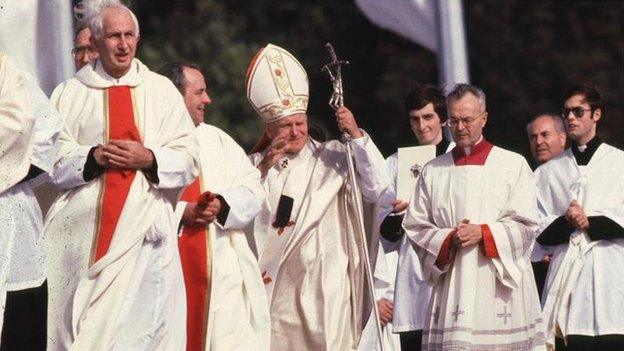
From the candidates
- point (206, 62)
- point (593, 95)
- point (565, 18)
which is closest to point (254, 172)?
point (593, 95)

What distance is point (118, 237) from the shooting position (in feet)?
43.7

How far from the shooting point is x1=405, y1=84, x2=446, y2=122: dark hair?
1591 cm

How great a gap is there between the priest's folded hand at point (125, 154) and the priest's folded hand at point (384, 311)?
3.24 m

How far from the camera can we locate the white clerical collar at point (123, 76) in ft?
44.4

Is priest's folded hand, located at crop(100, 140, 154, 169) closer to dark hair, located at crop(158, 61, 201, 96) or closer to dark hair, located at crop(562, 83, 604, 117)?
dark hair, located at crop(158, 61, 201, 96)

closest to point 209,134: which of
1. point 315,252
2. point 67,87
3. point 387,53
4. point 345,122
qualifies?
point 345,122

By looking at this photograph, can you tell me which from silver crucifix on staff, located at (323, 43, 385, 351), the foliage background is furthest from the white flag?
the foliage background

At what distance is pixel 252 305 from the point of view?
1445cm

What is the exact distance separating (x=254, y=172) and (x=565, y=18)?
1895 cm

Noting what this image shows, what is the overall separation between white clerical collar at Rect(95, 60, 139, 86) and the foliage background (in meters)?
17.1

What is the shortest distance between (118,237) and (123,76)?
3.10ft

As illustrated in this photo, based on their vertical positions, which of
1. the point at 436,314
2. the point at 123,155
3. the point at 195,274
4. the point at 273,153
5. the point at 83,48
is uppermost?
the point at 83,48

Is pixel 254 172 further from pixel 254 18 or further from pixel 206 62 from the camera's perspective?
pixel 254 18

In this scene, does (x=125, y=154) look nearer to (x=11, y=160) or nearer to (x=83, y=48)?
(x=11, y=160)
